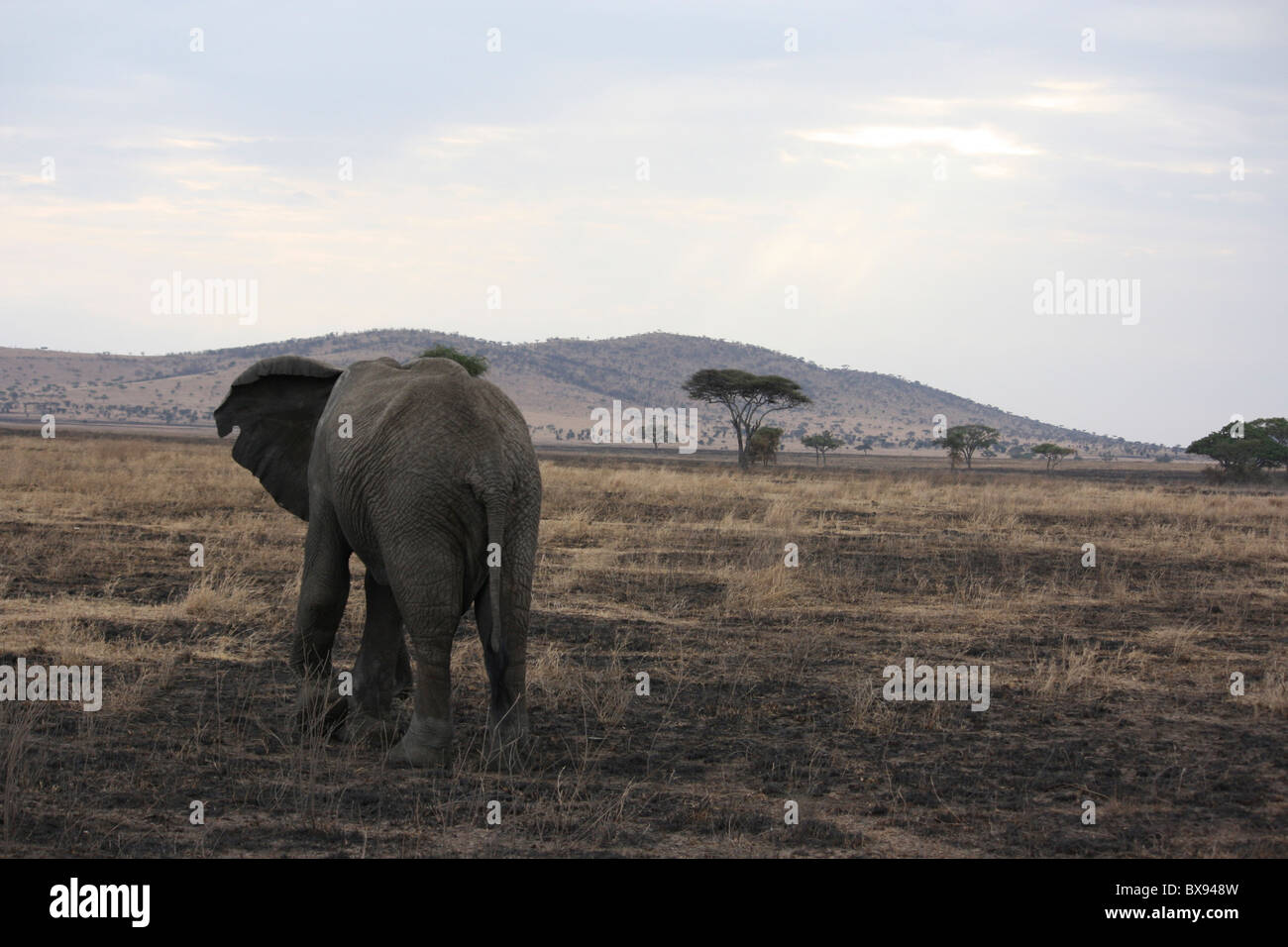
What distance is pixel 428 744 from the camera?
6.30 metres

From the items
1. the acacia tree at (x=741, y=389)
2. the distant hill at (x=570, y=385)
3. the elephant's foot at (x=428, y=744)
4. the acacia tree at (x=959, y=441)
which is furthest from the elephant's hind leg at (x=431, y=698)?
the distant hill at (x=570, y=385)

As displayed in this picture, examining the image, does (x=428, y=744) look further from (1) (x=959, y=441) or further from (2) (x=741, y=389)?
(1) (x=959, y=441)

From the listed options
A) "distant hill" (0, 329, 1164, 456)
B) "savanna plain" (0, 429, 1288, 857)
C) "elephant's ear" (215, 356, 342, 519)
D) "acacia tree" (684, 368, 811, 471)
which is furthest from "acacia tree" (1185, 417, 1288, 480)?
"distant hill" (0, 329, 1164, 456)

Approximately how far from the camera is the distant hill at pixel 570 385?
12938 centimetres

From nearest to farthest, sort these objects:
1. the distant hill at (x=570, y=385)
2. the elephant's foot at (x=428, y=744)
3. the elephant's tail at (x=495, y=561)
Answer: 1. the elephant's tail at (x=495, y=561)
2. the elephant's foot at (x=428, y=744)
3. the distant hill at (x=570, y=385)

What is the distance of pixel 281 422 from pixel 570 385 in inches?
5567

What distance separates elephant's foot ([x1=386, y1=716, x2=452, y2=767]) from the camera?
20.7 feet

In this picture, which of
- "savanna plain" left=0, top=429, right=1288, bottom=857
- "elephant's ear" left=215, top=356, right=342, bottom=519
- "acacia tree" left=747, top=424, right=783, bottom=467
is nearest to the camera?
"savanna plain" left=0, top=429, right=1288, bottom=857

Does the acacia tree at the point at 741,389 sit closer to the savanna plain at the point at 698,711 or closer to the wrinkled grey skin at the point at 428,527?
the savanna plain at the point at 698,711

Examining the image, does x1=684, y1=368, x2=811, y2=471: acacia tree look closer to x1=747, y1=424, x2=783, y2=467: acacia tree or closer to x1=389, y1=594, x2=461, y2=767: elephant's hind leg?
x1=747, y1=424, x2=783, y2=467: acacia tree

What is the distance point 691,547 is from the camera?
16.9 m

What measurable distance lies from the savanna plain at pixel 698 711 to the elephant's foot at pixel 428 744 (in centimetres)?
9

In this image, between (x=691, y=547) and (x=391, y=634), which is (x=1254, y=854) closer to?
(x=391, y=634)

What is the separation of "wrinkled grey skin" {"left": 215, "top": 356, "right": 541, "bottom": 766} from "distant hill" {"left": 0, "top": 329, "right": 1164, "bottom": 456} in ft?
350
